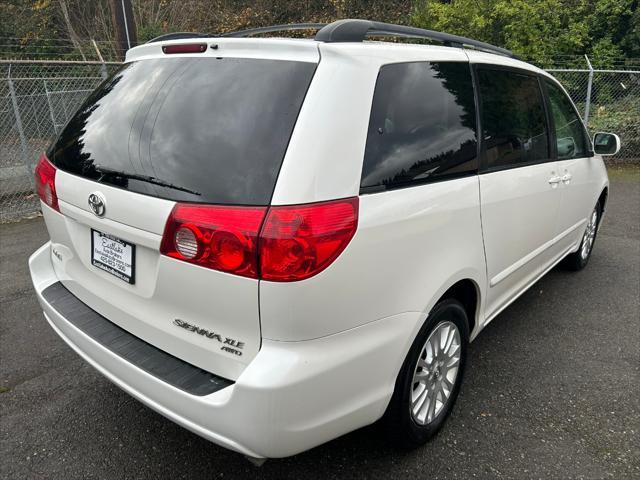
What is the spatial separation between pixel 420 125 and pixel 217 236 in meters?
1.01

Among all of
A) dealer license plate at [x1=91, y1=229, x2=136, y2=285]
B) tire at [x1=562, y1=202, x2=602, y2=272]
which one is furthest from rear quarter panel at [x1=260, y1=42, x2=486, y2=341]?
tire at [x1=562, y1=202, x2=602, y2=272]

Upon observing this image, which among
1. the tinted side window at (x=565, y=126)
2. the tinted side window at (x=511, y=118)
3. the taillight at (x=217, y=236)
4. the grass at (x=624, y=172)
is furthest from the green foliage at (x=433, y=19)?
the taillight at (x=217, y=236)

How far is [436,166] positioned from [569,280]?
303 centimetres

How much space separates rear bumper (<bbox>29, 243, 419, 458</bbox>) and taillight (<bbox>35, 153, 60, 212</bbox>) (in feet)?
2.62

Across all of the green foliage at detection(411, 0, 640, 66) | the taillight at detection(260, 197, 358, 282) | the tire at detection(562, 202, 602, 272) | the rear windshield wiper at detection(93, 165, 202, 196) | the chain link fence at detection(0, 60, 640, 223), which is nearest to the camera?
the taillight at detection(260, 197, 358, 282)

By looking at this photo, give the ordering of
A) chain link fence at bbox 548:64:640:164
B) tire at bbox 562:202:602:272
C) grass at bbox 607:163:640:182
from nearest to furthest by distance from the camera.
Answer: tire at bbox 562:202:602:272 < grass at bbox 607:163:640:182 < chain link fence at bbox 548:64:640:164

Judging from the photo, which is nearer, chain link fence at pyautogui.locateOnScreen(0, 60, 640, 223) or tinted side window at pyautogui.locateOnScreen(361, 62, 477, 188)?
tinted side window at pyautogui.locateOnScreen(361, 62, 477, 188)

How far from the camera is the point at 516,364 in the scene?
10.2 ft

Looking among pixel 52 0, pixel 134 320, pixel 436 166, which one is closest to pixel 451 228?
pixel 436 166

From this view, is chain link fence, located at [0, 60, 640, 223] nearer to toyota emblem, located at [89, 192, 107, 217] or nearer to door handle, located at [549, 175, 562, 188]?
toyota emblem, located at [89, 192, 107, 217]

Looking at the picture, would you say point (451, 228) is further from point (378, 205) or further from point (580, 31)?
point (580, 31)

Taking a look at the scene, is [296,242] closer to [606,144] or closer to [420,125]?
[420,125]

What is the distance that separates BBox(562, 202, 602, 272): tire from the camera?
14.9 ft

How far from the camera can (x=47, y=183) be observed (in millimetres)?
2342
